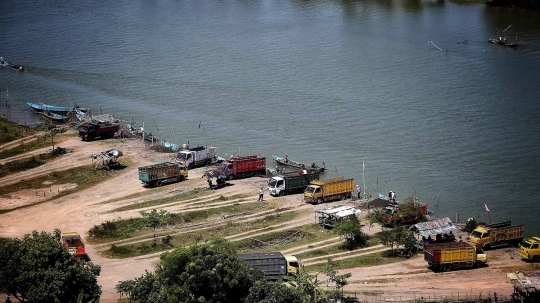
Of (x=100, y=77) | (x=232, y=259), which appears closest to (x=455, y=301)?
(x=232, y=259)

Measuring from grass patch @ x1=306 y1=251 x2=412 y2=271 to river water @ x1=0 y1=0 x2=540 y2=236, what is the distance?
11.6 m

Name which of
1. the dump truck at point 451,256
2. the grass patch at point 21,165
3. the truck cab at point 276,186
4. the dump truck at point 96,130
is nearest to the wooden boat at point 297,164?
the truck cab at point 276,186

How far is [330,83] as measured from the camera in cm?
8688

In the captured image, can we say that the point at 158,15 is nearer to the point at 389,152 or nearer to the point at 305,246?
the point at 389,152

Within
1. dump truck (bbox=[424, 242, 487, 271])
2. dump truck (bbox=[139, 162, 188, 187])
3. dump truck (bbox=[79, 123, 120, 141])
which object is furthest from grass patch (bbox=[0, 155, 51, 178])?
dump truck (bbox=[424, 242, 487, 271])

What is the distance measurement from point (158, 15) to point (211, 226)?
90506 mm

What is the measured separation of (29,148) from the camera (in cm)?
6631

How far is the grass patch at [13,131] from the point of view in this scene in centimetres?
6962

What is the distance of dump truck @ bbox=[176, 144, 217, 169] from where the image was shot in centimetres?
6112

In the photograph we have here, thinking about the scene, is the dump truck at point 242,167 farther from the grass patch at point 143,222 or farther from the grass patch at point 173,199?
the grass patch at point 143,222

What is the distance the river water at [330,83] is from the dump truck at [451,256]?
11.7 meters

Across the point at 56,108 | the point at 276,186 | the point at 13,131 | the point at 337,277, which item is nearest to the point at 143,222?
the point at 276,186

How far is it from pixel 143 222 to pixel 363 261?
51.2 ft

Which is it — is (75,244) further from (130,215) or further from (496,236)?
(496,236)
